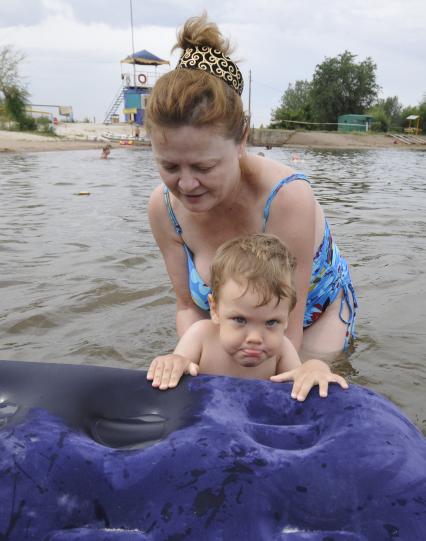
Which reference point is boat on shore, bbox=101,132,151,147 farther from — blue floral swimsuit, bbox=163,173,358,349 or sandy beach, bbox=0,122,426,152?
blue floral swimsuit, bbox=163,173,358,349

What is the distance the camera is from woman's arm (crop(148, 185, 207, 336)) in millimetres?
2795

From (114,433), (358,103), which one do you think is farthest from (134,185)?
(358,103)

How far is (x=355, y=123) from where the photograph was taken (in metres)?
55.8

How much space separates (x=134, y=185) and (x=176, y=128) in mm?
11786

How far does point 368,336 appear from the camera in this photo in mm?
3787

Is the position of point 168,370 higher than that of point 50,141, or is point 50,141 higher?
point 168,370

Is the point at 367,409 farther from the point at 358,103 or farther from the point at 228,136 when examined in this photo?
the point at 358,103

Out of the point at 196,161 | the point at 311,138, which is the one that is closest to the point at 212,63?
the point at 196,161

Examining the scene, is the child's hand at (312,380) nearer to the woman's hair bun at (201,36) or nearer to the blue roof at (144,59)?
the woman's hair bun at (201,36)

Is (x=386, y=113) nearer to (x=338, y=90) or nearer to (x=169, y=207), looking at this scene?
A: (x=338, y=90)

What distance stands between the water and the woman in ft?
1.69

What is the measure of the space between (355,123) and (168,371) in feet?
191

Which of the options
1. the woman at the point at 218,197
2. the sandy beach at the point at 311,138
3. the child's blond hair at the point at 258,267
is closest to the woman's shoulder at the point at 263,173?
the woman at the point at 218,197

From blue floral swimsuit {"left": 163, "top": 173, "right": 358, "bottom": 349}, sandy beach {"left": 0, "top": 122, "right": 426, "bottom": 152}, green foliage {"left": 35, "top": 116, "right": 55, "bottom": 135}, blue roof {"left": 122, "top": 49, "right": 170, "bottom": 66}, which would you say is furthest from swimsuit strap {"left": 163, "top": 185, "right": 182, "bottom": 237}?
blue roof {"left": 122, "top": 49, "right": 170, "bottom": 66}
